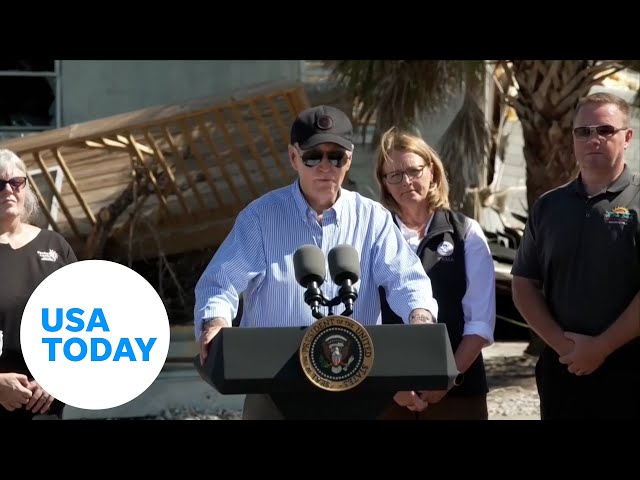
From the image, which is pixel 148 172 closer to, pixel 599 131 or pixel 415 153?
pixel 415 153

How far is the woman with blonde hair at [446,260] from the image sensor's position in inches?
165

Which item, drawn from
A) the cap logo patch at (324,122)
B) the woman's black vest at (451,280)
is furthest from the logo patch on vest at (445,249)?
the cap logo patch at (324,122)

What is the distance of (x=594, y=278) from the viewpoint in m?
4.00

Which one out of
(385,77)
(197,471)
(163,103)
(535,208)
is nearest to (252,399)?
(197,471)

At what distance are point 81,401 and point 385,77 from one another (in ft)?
19.3

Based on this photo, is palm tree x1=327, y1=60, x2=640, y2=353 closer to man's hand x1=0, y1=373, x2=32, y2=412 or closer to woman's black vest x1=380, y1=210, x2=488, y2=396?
woman's black vest x1=380, y1=210, x2=488, y2=396

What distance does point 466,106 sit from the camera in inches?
401

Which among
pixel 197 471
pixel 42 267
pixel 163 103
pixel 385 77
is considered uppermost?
pixel 42 267

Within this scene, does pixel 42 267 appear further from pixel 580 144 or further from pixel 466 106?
pixel 466 106

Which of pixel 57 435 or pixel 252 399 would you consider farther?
pixel 252 399

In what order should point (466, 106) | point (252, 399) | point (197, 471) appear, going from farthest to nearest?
point (466, 106), point (252, 399), point (197, 471)

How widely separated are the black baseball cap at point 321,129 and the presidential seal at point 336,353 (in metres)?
0.65

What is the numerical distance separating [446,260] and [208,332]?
1130mm

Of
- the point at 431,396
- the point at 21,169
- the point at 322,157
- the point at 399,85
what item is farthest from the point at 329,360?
the point at 399,85
